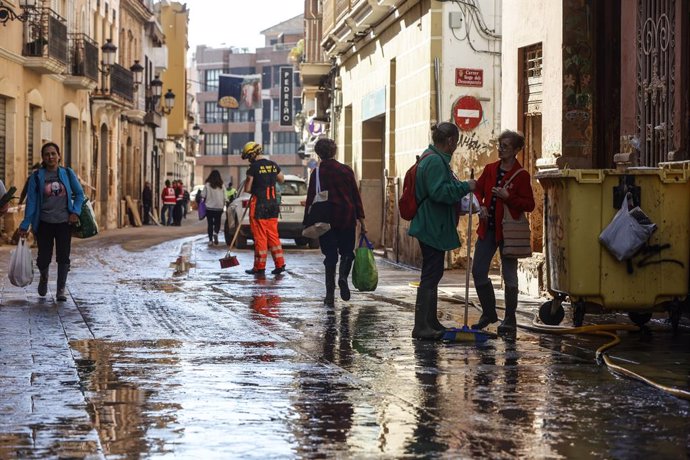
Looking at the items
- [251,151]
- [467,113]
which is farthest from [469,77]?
[251,151]

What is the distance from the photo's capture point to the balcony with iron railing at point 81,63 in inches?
1502

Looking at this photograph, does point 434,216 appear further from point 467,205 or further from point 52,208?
point 52,208

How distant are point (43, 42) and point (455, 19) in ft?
45.5

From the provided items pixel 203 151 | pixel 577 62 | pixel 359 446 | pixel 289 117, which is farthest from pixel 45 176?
pixel 203 151

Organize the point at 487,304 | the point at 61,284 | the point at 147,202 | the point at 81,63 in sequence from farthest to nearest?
the point at 147,202 → the point at 81,63 → the point at 61,284 → the point at 487,304

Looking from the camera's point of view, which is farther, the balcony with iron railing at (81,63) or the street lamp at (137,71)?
the street lamp at (137,71)

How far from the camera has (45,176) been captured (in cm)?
1473

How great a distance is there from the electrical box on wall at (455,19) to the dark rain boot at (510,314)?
11.0 metres

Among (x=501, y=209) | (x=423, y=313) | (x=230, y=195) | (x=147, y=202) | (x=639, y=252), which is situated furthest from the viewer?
(x=147, y=202)

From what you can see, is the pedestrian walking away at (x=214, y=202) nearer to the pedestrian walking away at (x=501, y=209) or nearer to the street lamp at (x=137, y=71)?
the pedestrian walking away at (x=501, y=209)

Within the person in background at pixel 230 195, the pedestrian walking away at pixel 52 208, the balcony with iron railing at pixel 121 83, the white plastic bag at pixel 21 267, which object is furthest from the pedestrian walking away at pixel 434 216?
the balcony with iron railing at pixel 121 83

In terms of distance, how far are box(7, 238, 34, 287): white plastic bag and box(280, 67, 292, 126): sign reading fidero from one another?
57360 millimetres

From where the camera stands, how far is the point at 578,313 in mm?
11641

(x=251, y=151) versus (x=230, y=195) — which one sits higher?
(x=251, y=151)
